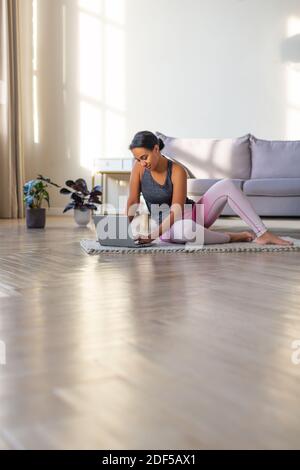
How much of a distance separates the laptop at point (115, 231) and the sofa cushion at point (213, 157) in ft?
9.36

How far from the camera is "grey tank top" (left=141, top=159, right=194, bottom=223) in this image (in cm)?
338

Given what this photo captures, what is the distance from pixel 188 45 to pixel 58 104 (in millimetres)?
1861

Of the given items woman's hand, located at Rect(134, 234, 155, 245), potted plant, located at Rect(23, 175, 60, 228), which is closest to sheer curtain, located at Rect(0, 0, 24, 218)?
potted plant, located at Rect(23, 175, 60, 228)

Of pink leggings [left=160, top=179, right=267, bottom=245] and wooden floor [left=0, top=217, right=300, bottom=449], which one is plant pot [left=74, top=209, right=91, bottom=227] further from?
wooden floor [left=0, top=217, right=300, bottom=449]

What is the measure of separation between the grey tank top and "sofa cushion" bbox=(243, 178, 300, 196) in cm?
190

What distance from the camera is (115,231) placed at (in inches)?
129

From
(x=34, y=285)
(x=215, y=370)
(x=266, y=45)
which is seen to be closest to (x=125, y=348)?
(x=215, y=370)

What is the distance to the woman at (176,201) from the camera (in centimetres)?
328

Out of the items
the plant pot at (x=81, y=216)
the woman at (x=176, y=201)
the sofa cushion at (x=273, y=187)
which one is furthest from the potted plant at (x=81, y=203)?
the woman at (x=176, y=201)

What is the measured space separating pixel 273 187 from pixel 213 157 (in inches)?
45.1

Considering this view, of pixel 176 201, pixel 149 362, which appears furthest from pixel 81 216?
pixel 149 362

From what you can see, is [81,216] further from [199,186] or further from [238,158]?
[238,158]

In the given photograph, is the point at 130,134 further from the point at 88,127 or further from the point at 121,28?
the point at 121,28

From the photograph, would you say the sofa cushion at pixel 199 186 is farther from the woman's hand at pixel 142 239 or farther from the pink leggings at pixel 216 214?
the woman's hand at pixel 142 239
